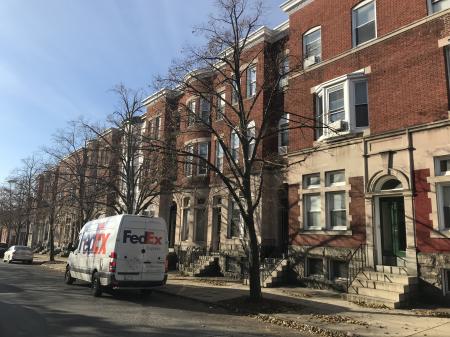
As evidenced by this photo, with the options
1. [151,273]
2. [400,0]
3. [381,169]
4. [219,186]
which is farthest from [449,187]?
[219,186]

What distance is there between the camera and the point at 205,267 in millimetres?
23094

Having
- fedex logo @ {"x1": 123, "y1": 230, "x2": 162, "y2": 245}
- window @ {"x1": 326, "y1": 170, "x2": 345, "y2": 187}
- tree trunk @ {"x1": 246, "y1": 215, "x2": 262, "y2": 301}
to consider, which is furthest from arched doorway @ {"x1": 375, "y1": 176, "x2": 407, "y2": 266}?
A: fedex logo @ {"x1": 123, "y1": 230, "x2": 162, "y2": 245}

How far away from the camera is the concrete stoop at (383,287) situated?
13055 millimetres

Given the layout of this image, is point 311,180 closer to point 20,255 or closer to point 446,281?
point 446,281

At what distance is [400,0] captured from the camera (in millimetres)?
16281

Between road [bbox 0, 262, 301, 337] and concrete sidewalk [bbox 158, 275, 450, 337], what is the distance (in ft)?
2.68

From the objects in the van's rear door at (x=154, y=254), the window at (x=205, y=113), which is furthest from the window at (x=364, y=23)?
the van's rear door at (x=154, y=254)

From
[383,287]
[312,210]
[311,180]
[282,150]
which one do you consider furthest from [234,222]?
[383,287]

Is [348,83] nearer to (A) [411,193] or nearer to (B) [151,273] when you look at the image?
(A) [411,193]

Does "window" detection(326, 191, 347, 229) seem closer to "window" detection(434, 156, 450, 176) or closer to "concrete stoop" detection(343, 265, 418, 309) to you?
"concrete stoop" detection(343, 265, 418, 309)

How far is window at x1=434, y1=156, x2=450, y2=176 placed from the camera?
14008 millimetres

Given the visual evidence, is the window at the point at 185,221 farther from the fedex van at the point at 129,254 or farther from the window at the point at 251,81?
the fedex van at the point at 129,254

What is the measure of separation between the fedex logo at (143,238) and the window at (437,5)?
12.6m

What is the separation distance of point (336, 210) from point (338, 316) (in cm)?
676
